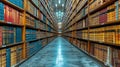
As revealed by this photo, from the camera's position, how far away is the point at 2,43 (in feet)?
9.80

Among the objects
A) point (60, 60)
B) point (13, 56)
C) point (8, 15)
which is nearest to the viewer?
point (8, 15)

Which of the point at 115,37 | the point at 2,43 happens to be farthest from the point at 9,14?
the point at 115,37

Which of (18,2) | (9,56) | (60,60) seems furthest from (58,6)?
(9,56)

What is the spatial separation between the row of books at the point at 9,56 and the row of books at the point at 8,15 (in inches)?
20.5

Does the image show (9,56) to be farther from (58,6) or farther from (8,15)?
(58,6)

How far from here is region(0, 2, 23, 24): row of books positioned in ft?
9.59

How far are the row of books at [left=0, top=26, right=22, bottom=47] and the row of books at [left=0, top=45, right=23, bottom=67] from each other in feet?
0.44

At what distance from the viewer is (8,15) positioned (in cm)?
326

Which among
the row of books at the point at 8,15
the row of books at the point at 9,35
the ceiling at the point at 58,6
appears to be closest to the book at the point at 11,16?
the row of books at the point at 8,15

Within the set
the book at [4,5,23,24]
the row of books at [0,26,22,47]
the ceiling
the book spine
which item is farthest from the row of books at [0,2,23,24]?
the ceiling

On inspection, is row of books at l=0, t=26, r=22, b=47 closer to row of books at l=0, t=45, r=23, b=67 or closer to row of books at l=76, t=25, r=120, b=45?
row of books at l=0, t=45, r=23, b=67

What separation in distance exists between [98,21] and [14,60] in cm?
202

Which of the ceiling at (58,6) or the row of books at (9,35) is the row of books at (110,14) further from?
the ceiling at (58,6)

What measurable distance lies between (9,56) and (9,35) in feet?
1.24
